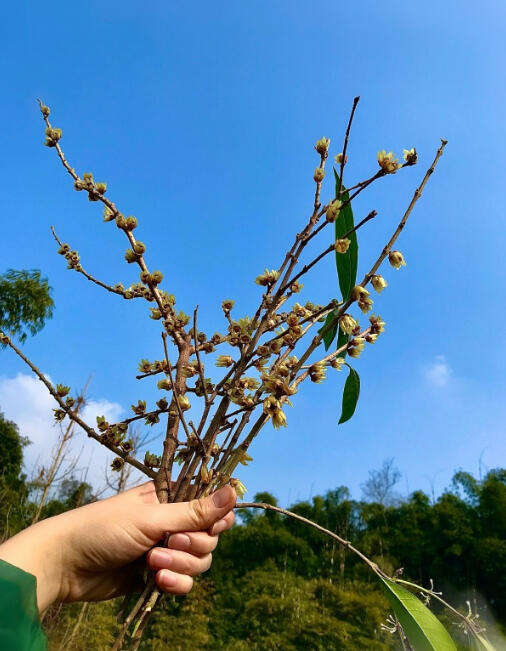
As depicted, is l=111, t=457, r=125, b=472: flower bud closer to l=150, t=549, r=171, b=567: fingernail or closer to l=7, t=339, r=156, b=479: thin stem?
l=7, t=339, r=156, b=479: thin stem

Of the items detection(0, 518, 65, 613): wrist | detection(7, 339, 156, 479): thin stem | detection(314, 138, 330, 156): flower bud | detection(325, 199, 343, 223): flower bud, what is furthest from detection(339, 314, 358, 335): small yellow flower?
detection(0, 518, 65, 613): wrist

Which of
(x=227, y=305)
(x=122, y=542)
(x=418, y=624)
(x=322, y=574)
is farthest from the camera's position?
(x=322, y=574)

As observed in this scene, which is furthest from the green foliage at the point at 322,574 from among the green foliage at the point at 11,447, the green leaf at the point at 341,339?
the green leaf at the point at 341,339

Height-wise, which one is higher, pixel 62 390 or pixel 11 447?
pixel 11 447

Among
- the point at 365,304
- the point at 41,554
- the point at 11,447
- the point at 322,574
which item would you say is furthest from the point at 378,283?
the point at 11,447

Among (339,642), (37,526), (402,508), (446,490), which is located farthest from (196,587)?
(37,526)

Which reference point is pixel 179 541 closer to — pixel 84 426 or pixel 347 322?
pixel 84 426

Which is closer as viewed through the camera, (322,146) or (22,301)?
(322,146)
